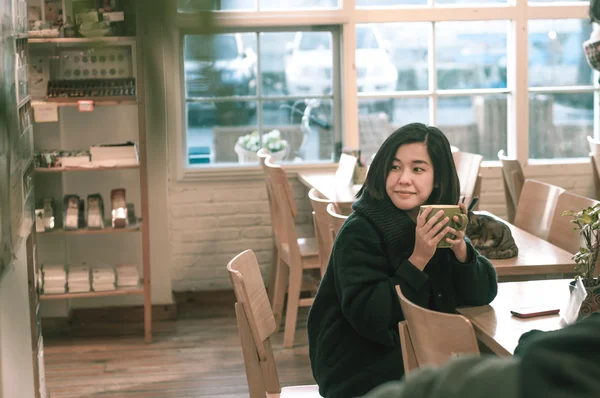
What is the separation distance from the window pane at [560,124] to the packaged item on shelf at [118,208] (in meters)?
2.61

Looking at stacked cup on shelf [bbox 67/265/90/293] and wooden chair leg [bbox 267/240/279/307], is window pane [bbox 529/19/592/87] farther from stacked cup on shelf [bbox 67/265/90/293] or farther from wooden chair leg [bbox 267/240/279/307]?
stacked cup on shelf [bbox 67/265/90/293]

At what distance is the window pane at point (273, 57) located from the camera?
5473 mm

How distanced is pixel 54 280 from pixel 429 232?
9.52 ft

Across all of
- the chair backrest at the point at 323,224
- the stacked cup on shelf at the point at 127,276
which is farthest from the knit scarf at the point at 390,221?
the stacked cup on shelf at the point at 127,276

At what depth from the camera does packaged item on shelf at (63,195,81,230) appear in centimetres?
470

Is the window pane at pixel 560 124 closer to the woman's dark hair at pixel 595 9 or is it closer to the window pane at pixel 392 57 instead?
the window pane at pixel 392 57

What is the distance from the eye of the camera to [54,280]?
4.72 metres

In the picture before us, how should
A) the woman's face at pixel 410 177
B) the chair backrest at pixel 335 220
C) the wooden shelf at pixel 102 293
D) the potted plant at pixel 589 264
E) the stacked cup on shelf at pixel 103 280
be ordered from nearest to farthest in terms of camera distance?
the potted plant at pixel 589 264, the woman's face at pixel 410 177, the chair backrest at pixel 335 220, the wooden shelf at pixel 102 293, the stacked cup on shelf at pixel 103 280

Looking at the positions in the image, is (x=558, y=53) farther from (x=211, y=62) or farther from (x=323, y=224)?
(x=211, y=62)

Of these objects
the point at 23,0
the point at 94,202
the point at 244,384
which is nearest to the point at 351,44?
the point at 94,202

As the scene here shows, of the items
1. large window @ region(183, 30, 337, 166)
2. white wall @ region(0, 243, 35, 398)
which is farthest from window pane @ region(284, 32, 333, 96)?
white wall @ region(0, 243, 35, 398)

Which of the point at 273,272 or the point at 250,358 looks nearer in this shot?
the point at 250,358

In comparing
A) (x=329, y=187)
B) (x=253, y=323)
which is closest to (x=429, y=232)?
(x=253, y=323)

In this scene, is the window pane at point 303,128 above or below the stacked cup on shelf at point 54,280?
above
